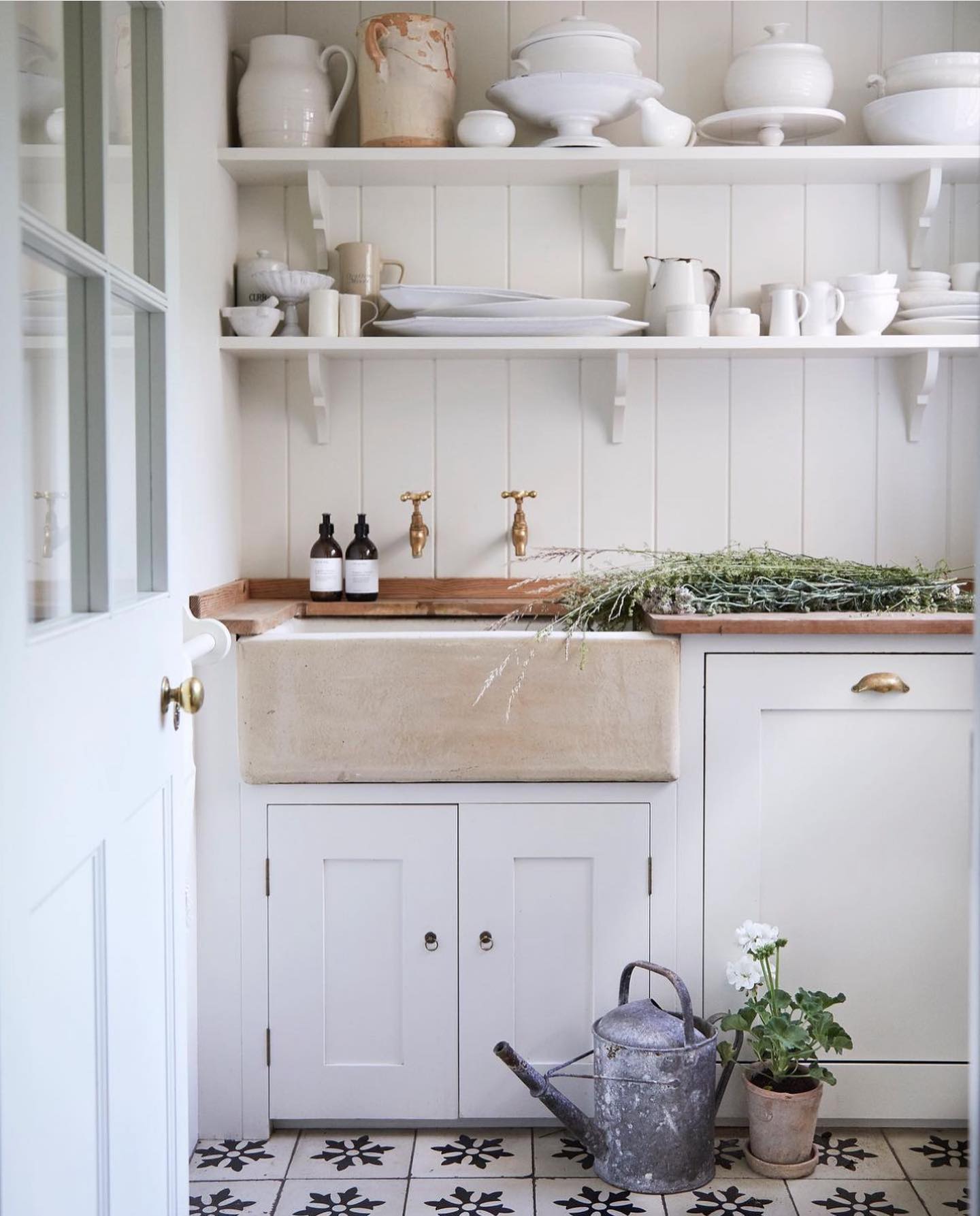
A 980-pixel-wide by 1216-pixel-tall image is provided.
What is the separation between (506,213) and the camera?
274 centimetres

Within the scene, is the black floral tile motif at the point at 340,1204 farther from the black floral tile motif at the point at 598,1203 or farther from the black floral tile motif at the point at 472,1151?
the black floral tile motif at the point at 598,1203

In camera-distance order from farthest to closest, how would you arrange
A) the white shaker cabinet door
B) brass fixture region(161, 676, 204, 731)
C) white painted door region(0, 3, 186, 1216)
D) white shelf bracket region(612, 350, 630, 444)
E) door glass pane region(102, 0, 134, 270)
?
white shelf bracket region(612, 350, 630, 444), the white shaker cabinet door, brass fixture region(161, 676, 204, 731), door glass pane region(102, 0, 134, 270), white painted door region(0, 3, 186, 1216)

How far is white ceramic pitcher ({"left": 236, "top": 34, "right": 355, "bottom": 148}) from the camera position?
256 cm

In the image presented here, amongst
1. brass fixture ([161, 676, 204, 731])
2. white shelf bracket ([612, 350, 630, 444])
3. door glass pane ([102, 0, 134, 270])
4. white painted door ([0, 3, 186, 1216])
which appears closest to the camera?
white painted door ([0, 3, 186, 1216])

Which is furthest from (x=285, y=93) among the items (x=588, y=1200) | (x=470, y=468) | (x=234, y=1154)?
(x=588, y=1200)

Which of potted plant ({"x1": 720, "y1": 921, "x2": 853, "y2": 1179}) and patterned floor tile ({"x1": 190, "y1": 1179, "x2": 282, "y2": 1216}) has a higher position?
potted plant ({"x1": 720, "y1": 921, "x2": 853, "y2": 1179})

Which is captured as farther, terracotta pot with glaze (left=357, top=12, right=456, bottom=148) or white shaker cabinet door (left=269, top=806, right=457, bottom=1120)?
terracotta pot with glaze (left=357, top=12, right=456, bottom=148)

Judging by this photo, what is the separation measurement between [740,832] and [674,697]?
0.86 feet

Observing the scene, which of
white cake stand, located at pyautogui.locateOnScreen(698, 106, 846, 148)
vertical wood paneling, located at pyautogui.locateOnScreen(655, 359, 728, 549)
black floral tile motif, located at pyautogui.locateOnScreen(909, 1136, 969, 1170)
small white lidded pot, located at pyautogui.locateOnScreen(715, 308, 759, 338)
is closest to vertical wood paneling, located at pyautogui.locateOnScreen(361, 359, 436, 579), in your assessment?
vertical wood paneling, located at pyautogui.locateOnScreen(655, 359, 728, 549)

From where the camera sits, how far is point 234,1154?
2135mm

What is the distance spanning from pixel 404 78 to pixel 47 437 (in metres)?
1.74

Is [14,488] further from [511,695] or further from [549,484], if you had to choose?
[549,484]

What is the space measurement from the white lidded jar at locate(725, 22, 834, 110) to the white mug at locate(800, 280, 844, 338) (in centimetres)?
36

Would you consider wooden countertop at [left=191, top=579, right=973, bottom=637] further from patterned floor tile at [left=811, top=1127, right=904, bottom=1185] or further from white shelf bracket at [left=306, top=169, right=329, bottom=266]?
patterned floor tile at [left=811, top=1127, right=904, bottom=1185]
